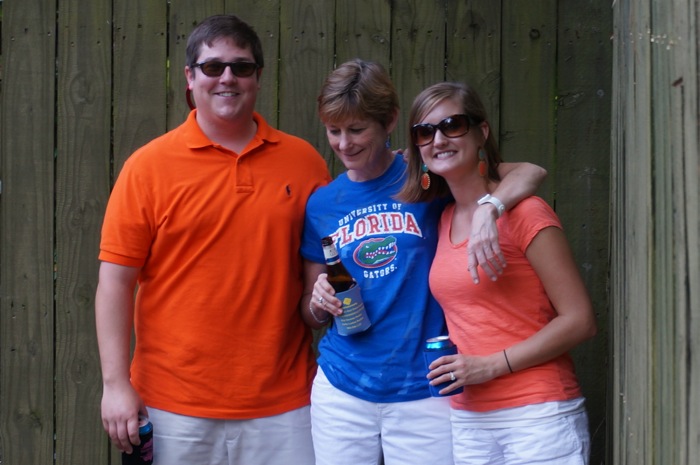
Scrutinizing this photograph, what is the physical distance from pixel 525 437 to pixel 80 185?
2.16 meters

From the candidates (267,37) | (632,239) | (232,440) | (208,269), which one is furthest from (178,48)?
(632,239)

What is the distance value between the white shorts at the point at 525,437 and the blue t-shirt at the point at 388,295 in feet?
0.70

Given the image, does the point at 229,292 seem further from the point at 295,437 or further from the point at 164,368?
the point at 295,437

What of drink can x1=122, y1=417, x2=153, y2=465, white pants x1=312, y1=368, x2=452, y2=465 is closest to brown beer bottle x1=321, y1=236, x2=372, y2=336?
white pants x1=312, y1=368, x2=452, y2=465

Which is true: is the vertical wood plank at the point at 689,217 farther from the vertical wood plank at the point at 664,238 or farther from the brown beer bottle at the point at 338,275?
the brown beer bottle at the point at 338,275

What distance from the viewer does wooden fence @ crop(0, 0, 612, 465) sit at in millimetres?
3342

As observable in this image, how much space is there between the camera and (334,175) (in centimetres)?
349

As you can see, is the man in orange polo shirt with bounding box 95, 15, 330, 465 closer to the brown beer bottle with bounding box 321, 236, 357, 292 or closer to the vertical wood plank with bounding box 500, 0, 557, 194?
the brown beer bottle with bounding box 321, 236, 357, 292

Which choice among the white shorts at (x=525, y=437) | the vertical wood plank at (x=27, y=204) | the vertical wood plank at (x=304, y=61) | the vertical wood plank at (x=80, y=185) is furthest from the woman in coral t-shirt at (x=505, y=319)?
the vertical wood plank at (x=27, y=204)

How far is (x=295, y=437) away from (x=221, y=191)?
863mm

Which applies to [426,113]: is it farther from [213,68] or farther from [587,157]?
[587,157]

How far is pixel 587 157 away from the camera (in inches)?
131

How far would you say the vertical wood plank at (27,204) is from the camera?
3541 millimetres

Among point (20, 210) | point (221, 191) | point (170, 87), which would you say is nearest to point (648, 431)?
point (221, 191)
